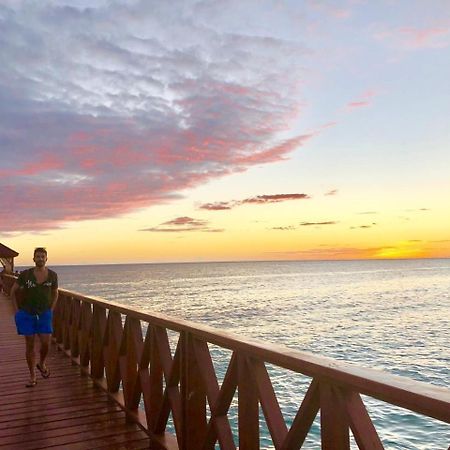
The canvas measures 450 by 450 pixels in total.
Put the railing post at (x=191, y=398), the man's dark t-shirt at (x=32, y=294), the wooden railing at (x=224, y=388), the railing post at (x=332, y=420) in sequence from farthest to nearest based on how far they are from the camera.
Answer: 1. the man's dark t-shirt at (x=32, y=294)
2. the railing post at (x=191, y=398)
3. the railing post at (x=332, y=420)
4. the wooden railing at (x=224, y=388)

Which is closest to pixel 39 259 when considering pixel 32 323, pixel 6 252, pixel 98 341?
pixel 32 323

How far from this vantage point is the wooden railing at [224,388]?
1783mm

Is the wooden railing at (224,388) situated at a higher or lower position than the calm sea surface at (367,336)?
higher

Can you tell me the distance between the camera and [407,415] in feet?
40.1

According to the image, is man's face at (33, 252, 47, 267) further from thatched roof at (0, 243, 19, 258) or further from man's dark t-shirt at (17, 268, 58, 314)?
thatched roof at (0, 243, 19, 258)

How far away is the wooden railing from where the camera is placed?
5.85 ft

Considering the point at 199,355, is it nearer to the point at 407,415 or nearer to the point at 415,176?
the point at 407,415

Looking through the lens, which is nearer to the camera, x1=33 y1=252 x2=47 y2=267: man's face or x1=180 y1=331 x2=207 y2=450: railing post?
x1=180 y1=331 x2=207 y2=450: railing post

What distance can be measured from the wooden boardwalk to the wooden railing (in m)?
0.17

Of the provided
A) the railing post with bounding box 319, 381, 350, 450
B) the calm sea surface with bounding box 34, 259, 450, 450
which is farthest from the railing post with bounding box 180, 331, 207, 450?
the calm sea surface with bounding box 34, 259, 450, 450

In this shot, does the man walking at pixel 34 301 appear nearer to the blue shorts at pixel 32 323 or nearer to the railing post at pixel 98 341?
the blue shorts at pixel 32 323

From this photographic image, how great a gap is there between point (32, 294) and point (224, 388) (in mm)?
3844

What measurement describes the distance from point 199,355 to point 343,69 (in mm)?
11912

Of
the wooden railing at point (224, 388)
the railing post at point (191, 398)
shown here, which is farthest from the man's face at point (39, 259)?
the railing post at point (191, 398)
